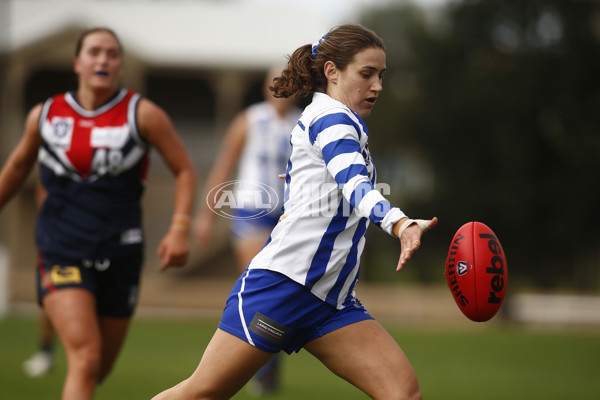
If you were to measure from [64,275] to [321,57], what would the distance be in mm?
1971

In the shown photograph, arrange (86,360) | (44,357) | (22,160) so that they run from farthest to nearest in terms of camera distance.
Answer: (44,357) → (22,160) → (86,360)

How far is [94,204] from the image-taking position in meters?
5.03

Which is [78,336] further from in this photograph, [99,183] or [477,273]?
[477,273]

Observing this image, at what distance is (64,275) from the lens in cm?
488

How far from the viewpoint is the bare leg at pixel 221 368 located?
3.64 metres

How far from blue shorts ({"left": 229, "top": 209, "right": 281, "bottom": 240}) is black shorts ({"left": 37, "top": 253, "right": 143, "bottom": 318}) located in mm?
2467

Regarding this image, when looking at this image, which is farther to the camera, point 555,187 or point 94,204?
point 555,187

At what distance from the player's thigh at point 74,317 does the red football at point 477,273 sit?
1964 mm

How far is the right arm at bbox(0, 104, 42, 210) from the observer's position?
16.7 feet

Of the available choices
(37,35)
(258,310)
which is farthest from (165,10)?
(258,310)

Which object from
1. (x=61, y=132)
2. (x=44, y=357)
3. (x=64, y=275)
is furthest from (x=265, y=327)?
(x=44, y=357)

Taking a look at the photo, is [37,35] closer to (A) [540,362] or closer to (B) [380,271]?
(B) [380,271]

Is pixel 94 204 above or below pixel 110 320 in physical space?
above

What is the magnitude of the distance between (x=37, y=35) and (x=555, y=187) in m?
13.9
